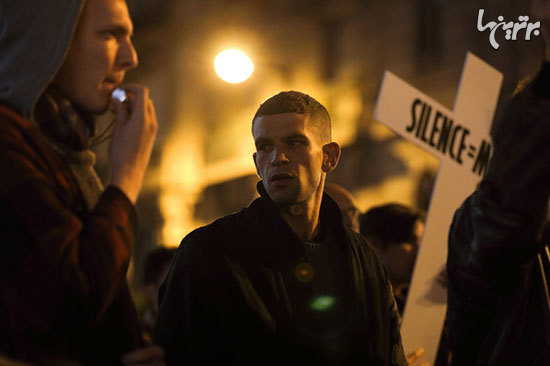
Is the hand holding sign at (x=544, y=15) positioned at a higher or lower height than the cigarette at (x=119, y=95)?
higher

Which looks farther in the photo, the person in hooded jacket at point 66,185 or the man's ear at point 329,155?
the man's ear at point 329,155

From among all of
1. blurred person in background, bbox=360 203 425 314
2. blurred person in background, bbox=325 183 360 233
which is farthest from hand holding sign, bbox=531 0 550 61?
blurred person in background, bbox=360 203 425 314

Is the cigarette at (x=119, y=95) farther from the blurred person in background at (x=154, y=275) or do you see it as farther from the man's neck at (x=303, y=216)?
the blurred person in background at (x=154, y=275)

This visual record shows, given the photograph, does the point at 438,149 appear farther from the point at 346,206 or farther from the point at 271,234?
the point at 271,234

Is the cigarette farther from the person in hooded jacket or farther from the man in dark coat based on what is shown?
the man in dark coat

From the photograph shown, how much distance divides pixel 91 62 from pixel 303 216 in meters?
0.72

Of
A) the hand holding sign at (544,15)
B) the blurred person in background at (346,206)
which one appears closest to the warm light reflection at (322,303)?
the hand holding sign at (544,15)

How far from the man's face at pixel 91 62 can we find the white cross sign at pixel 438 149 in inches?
64.2

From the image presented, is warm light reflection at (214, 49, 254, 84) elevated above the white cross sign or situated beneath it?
elevated above

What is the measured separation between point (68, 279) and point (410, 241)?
8.16ft

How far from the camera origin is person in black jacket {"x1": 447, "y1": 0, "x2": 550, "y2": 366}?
197 cm

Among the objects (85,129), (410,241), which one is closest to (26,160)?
(85,129)

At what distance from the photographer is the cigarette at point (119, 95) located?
6.38ft

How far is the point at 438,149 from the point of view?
3545 millimetres
